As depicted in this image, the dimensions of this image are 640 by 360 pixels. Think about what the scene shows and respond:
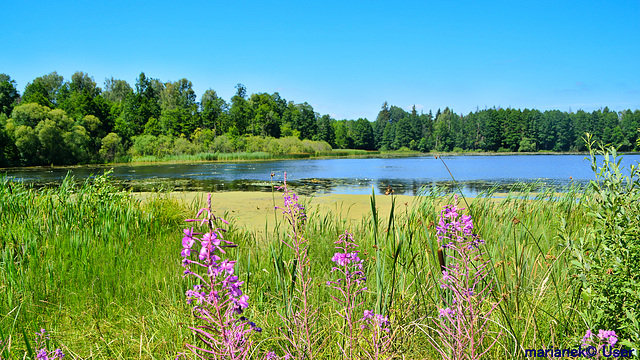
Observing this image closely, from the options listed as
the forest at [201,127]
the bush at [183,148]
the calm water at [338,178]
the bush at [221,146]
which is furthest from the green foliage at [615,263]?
the bush at [221,146]

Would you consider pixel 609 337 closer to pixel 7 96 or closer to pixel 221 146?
pixel 221 146

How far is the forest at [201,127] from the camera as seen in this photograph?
3148 centimetres

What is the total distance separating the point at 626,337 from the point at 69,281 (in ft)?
12.2

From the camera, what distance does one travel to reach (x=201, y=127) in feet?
189

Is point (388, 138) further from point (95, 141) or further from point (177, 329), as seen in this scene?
point (177, 329)

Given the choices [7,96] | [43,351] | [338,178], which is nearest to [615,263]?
[43,351]

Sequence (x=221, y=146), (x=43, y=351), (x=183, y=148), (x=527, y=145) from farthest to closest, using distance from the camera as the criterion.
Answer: (x=527, y=145)
(x=221, y=146)
(x=183, y=148)
(x=43, y=351)

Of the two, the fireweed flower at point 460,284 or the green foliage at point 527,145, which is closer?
the fireweed flower at point 460,284

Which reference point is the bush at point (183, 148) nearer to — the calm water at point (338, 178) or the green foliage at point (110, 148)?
the green foliage at point (110, 148)

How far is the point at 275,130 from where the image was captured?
65375mm

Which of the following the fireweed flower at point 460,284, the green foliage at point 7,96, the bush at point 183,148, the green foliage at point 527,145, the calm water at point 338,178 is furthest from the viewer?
the green foliage at point 527,145

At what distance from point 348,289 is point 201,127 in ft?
197

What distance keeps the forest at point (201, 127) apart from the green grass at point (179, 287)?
25.3m

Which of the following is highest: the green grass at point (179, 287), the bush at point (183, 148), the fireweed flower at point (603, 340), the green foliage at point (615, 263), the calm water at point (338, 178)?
the bush at point (183, 148)
